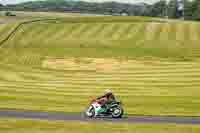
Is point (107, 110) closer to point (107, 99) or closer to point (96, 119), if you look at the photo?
point (107, 99)

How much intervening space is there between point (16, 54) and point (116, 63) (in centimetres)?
1566

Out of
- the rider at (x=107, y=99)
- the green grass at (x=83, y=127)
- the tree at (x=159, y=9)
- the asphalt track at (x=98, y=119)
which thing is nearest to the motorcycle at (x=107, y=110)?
the rider at (x=107, y=99)

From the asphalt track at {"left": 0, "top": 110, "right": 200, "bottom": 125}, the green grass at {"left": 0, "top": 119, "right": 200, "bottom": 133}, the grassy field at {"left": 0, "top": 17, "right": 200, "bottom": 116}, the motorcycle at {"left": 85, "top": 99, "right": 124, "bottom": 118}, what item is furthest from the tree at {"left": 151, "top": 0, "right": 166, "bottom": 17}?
the green grass at {"left": 0, "top": 119, "right": 200, "bottom": 133}

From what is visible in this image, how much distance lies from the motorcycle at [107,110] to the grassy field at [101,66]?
1.71 metres

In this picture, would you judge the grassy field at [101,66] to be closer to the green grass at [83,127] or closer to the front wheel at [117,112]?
the front wheel at [117,112]

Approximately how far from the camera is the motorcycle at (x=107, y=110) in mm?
26797

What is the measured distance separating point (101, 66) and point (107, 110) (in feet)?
95.8

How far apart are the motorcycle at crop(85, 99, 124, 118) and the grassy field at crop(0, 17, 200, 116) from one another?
1.71m

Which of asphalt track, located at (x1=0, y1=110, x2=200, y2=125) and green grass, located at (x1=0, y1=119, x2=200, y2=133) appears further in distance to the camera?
asphalt track, located at (x1=0, y1=110, x2=200, y2=125)

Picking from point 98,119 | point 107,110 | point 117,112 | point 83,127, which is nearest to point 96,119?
point 98,119

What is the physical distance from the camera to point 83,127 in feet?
74.2

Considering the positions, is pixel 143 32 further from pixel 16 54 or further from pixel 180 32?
pixel 16 54

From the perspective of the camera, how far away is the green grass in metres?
21.7

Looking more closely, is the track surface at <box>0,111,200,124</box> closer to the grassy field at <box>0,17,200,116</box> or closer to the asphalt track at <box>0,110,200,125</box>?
the asphalt track at <box>0,110,200,125</box>
